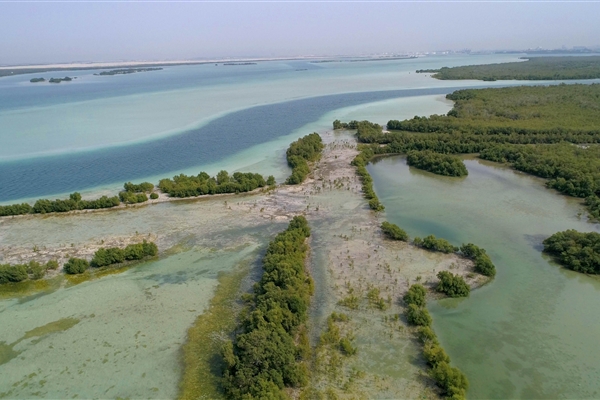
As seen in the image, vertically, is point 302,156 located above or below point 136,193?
above

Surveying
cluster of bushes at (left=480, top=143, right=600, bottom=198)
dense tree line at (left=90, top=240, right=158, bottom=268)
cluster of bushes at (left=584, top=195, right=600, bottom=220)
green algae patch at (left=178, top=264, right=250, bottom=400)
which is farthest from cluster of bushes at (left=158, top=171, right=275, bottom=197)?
cluster of bushes at (left=584, top=195, right=600, bottom=220)

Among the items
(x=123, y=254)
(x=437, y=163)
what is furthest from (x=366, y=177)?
(x=123, y=254)

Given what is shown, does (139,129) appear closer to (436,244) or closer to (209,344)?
(209,344)

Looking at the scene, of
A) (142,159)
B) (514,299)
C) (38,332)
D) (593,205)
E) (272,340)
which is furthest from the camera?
(142,159)

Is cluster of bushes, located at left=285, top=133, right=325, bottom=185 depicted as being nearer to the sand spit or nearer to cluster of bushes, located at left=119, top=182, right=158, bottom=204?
the sand spit

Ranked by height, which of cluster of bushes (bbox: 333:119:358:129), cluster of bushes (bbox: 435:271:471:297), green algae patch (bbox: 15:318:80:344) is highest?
cluster of bushes (bbox: 333:119:358:129)

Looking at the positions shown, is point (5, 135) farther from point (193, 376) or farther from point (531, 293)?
point (531, 293)

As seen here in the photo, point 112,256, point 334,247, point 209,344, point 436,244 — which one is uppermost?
point 112,256
